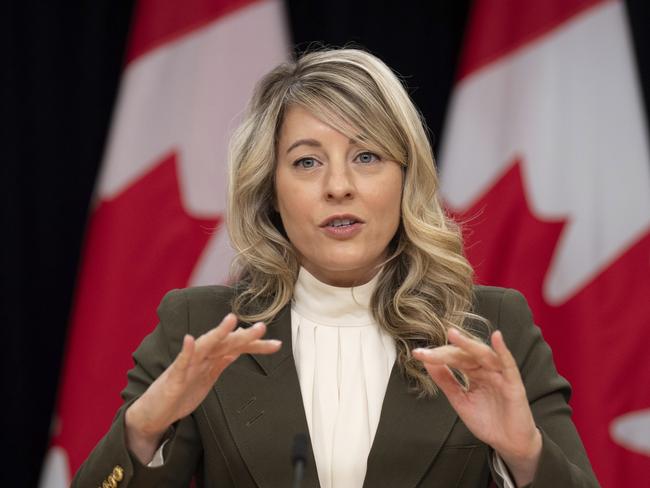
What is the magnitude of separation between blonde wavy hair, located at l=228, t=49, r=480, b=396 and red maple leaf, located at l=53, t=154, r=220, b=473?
883mm

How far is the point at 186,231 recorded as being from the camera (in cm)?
301

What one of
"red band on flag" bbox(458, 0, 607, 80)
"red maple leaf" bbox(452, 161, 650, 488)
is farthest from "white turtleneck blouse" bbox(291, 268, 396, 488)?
"red band on flag" bbox(458, 0, 607, 80)

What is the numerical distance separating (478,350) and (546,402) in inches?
15.5

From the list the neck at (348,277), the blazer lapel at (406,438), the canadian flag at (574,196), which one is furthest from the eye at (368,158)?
the canadian flag at (574,196)

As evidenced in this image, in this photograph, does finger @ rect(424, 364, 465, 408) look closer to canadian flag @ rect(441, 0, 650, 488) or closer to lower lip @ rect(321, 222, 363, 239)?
lower lip @ rect(321, 222, 363, 239)

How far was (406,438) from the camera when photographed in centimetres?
182

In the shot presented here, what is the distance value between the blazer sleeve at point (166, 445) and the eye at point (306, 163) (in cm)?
37

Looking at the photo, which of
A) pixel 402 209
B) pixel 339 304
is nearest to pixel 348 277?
pixel 339 304

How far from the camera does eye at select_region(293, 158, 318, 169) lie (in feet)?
6.59

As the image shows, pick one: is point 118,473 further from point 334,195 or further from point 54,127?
point 54,127

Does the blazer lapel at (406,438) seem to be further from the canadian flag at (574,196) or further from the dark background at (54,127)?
the dark background at (54,127)

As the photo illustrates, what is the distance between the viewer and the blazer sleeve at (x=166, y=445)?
5.56 feet

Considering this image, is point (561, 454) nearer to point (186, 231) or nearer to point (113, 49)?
point (186, 231)

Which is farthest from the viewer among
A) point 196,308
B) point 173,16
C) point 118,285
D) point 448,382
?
point 173,16
